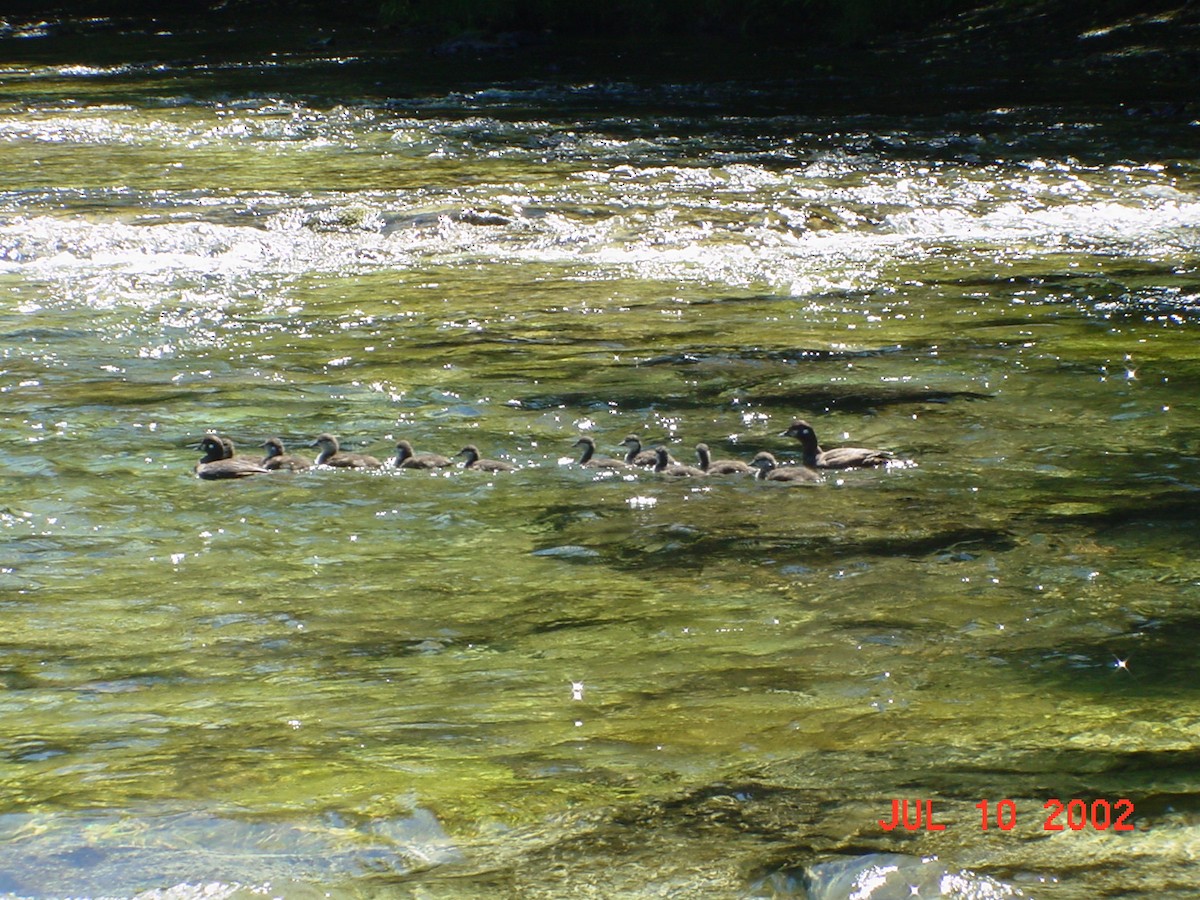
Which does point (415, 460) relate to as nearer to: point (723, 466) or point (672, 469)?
point (672, 469)

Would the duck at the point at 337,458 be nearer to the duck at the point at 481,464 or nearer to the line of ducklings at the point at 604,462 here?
the line of ducklings at the point at 604,462

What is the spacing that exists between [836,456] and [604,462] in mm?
1580

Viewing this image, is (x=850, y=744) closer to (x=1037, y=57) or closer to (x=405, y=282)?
(x=405, y=282)

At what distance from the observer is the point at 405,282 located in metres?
16.1

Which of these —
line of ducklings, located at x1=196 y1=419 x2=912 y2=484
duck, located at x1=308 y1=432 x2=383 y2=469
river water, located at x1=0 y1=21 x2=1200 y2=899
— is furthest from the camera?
duck, located at x1=308 y1=432 x2=383 y2=469

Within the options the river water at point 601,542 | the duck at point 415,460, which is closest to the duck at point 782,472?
the river water at point 601,542

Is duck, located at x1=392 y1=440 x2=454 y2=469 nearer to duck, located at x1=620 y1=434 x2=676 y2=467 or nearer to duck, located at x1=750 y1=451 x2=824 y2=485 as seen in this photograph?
duck, located at x1=620 y1=434 x2=676 y2=467

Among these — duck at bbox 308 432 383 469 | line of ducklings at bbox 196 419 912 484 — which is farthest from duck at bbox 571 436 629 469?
duck at bbox 308 432 383 469

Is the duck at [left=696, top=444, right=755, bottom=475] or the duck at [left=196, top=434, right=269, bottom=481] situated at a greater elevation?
the duck at [left=196, top=434, right=269, bottom=481]

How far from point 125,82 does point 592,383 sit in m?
24.4

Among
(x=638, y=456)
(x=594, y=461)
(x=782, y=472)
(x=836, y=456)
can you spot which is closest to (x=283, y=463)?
(x=594, y=461)

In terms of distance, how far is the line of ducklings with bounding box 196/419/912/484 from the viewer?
33.0 feet

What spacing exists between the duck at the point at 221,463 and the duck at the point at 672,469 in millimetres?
2671

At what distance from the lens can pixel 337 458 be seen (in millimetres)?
10469
